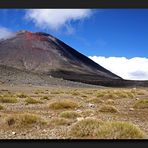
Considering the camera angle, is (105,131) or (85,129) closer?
(105,131)

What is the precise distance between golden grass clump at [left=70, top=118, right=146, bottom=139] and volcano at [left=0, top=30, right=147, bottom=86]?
91596 millimetres

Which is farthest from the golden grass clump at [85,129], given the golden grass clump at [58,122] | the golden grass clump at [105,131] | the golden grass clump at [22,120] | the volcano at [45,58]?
the volcano at [45,58]

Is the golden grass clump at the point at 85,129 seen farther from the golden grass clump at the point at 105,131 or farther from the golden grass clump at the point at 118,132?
the golden grass clump at the point at 118,132

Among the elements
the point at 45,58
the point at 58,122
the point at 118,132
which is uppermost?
the point at 45,58

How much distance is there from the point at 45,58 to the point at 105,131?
117507mm

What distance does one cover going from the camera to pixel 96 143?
849cm

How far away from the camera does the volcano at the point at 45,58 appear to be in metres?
112

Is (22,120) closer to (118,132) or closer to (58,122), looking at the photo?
(58,122)

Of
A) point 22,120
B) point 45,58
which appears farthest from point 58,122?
point 45,58

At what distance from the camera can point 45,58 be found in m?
126

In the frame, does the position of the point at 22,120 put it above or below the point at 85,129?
above

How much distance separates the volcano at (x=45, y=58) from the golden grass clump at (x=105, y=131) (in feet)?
301

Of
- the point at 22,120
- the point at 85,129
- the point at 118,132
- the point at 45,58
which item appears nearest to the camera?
the point at 118,132

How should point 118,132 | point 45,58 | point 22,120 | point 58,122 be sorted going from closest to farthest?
point 118,132
point 22,120
point 58,122
point 45,58
